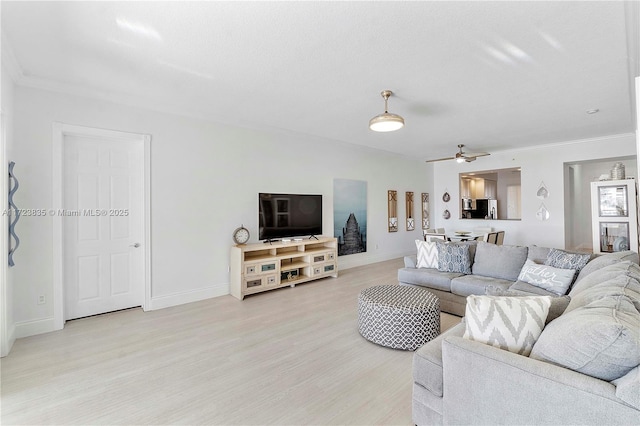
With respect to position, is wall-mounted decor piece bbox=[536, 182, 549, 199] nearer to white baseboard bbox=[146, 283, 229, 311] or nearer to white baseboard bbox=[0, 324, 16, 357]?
white baseboard bbox=[146, 283, 229, 311]

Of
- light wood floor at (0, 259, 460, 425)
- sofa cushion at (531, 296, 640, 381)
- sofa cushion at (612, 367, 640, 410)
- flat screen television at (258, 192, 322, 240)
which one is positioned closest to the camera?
sofa cushion at (612, 367, 640, 410)

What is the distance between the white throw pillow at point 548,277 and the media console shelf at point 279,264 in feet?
9.58

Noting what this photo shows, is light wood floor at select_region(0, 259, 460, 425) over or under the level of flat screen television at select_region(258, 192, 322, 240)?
under

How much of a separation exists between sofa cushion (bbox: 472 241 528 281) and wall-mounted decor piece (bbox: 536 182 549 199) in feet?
12.2

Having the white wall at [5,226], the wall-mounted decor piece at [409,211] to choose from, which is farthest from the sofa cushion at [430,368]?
the wall-mounted decor piece at [409,211]

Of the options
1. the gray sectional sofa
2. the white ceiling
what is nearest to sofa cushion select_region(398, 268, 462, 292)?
the gray sectional sofa

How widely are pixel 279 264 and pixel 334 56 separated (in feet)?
9.96

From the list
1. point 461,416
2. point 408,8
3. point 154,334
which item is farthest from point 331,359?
point 408,8

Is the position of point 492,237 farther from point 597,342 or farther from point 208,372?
point 208,372

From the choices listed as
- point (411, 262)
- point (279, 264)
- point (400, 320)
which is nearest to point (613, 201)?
point (411, 262)

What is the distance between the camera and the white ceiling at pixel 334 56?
1991 millimetres

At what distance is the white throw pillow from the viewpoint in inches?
113

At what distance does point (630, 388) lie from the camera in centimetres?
102

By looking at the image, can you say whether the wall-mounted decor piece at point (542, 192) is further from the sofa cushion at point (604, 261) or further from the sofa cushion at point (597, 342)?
the sofa cushion at point (597, 342)
